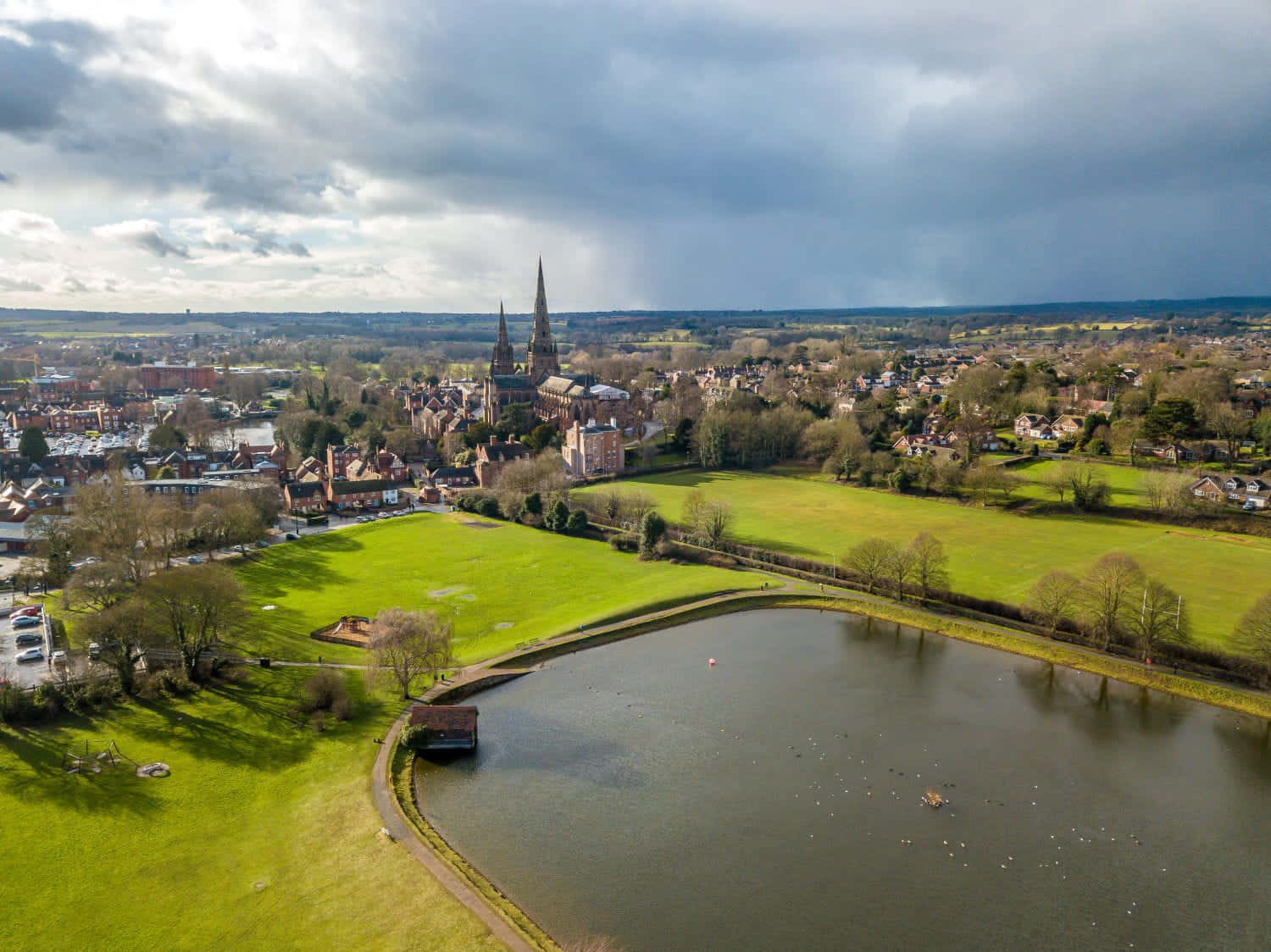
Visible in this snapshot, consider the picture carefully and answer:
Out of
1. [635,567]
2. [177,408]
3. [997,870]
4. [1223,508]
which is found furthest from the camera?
[177,408]

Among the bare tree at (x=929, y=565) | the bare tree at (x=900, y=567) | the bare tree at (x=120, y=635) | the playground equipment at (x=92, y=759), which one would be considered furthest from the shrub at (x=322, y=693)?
the bare tree at (x=929, y=565)

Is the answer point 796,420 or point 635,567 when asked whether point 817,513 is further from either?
point 796,420

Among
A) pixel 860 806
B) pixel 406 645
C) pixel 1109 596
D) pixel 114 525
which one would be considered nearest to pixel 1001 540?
pixel 1109 596

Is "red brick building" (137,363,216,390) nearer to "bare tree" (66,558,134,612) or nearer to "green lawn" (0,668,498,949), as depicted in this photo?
"bare tree" (66,558,134,612)

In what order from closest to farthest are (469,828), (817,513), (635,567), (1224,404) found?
(469,828) → (635,567) → (817,513) → (1224,404)

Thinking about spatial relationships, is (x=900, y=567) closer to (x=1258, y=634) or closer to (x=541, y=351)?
(x=1258, y=634)

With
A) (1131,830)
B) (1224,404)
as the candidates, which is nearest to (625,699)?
(1131,830)
